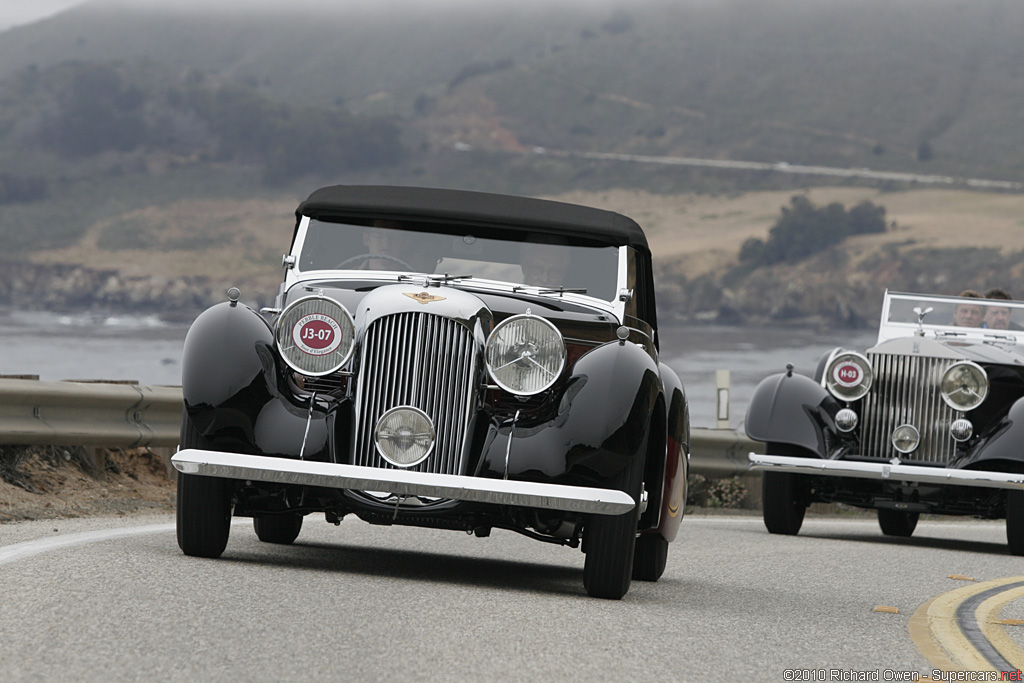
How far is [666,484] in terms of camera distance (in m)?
7.14

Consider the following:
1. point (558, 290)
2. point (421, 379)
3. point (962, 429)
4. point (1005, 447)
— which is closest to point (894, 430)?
point (962, 429)

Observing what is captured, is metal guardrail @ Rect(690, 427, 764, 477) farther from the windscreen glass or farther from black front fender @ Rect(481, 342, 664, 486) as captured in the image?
black front fender @ Rect(481, 342, 664, 486)

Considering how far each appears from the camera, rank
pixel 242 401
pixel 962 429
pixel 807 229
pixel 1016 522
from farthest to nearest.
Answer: pixel 807 229, pixel 962 429, pixel 1016 522, pixel 242 401

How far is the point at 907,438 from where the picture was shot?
11680mm

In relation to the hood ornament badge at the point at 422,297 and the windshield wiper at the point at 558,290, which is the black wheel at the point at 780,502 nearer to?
the windshield wiper at the point at 558,290

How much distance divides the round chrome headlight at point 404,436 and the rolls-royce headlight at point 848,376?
21.2ft

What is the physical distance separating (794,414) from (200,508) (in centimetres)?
663

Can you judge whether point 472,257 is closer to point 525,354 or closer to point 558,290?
point 558,290

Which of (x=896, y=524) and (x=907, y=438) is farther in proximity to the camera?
(x=896, y=524)

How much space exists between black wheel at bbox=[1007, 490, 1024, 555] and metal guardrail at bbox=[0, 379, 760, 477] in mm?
5964

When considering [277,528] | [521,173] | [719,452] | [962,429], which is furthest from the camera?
[521,173]

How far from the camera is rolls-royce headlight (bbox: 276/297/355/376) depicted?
248 inches

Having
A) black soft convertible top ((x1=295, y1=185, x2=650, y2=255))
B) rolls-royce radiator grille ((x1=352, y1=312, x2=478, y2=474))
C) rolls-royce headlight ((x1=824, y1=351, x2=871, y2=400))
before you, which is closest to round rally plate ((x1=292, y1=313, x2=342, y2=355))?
rolls-royce radiator grille ((x1=352, y1=312, x2=478, y2=474))

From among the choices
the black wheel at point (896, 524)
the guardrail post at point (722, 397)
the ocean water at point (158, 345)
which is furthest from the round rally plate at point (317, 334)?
the ocean water at point (158, 345)
